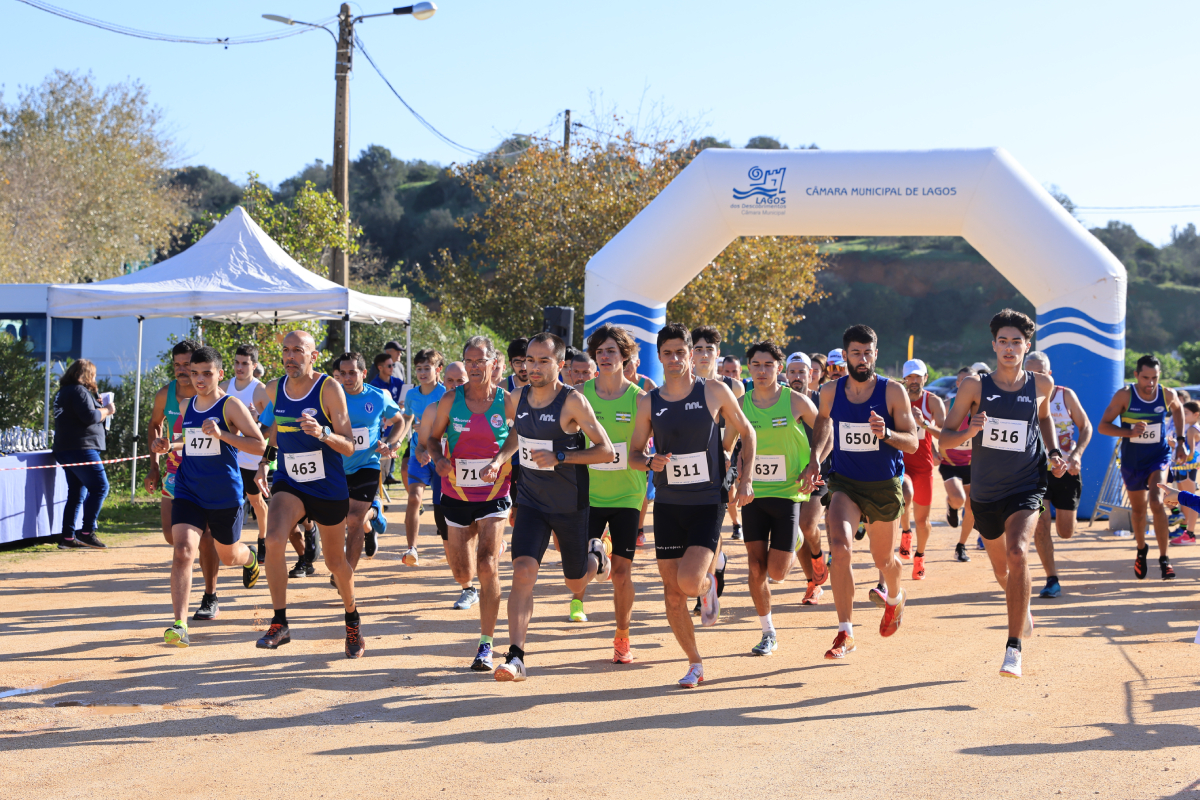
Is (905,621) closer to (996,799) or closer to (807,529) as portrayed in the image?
(807,529)

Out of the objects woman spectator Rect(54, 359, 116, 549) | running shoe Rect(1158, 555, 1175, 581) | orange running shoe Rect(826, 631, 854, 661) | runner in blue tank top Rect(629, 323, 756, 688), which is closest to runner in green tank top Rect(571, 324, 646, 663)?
runner in blue tank top Rect(629, 323, 756, 688)

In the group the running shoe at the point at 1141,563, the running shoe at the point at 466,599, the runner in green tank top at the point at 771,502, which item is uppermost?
the runner in green tank top at the point at 771,502

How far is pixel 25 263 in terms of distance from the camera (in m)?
31.7

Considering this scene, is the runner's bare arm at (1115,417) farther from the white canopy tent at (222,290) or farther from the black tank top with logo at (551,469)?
the white canopy tent at (222,290)

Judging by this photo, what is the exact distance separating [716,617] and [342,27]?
43.9ft

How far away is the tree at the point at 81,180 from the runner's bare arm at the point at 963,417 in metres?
32.1

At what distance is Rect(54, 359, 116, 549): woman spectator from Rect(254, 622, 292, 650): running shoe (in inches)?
214

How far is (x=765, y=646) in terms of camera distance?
677cm

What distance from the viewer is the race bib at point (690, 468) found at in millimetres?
5785

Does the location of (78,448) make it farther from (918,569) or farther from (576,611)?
(918,569)

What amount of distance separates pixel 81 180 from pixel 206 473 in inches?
1326

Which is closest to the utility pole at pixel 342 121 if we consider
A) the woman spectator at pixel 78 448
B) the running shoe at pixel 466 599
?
the woman spectator at pixel 78 448

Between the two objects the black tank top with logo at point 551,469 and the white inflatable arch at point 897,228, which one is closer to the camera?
the black tank top with logo at point 551,469

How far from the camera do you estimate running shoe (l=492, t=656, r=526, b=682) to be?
5.59 m
